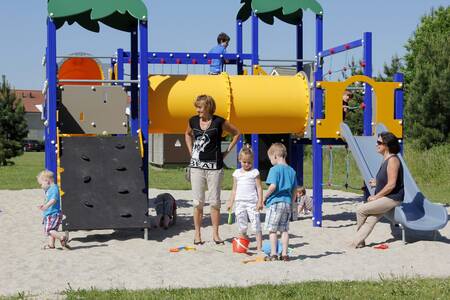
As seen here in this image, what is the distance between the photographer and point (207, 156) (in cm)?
921

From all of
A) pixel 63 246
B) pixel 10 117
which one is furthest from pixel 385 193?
pixel 10 117

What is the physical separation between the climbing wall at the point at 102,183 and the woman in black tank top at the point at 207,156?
31.8 inches

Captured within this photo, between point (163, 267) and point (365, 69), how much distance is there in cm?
545

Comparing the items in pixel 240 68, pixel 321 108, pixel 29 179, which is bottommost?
pixel 29 179

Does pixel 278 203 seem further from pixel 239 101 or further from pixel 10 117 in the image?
pixel 10 117

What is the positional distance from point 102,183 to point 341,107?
3.83 metres

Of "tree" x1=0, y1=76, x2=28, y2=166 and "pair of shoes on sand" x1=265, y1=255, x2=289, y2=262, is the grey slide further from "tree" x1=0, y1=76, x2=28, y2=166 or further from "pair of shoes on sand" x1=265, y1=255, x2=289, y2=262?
"tree" x1=0, y1=76, x2=28, y2=166

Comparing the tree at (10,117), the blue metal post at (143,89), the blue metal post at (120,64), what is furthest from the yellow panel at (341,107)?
the tree at (10,117)

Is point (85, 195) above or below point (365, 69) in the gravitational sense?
below

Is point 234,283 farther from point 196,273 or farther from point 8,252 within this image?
point 8,252

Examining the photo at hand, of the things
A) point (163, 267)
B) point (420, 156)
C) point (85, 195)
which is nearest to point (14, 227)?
point (85, 195)

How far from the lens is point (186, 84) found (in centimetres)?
1114

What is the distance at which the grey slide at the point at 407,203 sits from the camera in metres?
9.42

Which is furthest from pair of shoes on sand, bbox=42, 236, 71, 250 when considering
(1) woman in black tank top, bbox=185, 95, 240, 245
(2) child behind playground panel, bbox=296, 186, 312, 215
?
(2) child behind playground panel, bbox=296, 186, 312, 215
